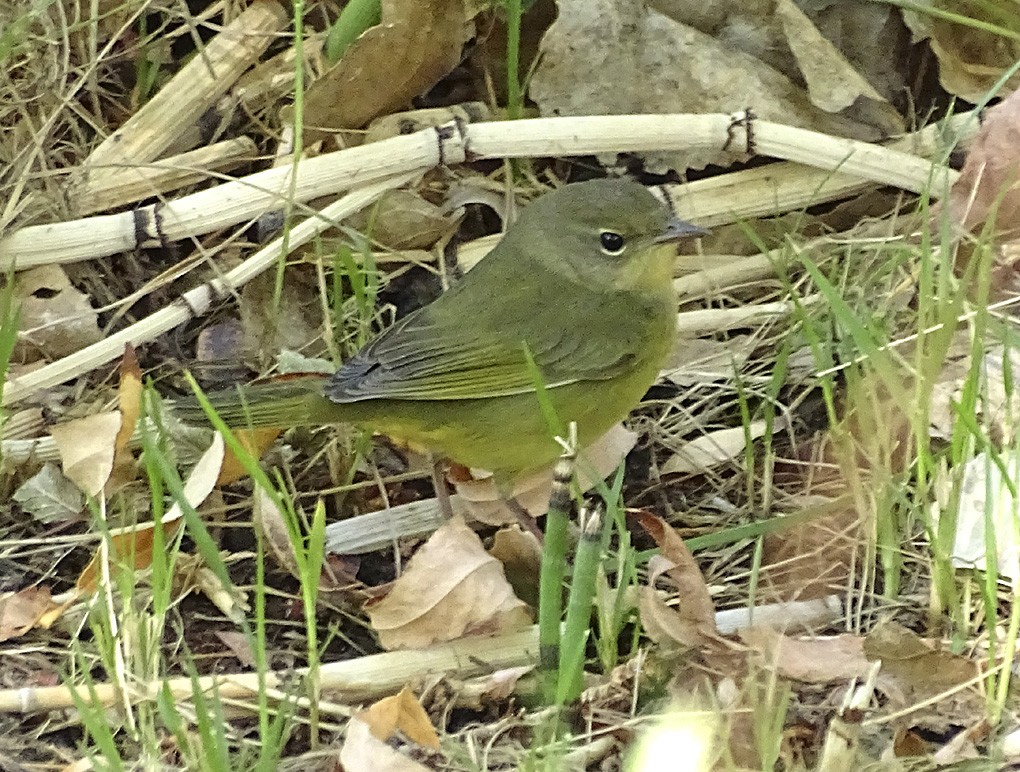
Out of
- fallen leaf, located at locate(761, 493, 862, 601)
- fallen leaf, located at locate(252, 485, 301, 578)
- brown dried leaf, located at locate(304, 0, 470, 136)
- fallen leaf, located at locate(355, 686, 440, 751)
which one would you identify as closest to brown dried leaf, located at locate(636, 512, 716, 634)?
fallen leaf, located at locate(761, 493, 862, 601)

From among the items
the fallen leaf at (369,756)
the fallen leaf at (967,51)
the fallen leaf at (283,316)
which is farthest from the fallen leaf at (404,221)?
the fallen leaf at (369,756)

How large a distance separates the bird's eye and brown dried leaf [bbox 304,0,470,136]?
2.78 ft

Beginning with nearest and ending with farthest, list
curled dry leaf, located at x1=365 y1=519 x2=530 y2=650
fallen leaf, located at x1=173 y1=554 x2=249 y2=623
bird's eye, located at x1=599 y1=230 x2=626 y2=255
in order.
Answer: curled dry leaf, located at x1=365 y1=519 x2=530 y2=650 < fallen leaf, located at x1=173 y1=554 x2=249 y2=623 < bird's eye, located at x1=599 y1=230 x2=626 y2=255

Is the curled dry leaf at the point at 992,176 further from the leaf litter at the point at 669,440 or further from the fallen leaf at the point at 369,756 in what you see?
the fallen leaf at the point at 369,756

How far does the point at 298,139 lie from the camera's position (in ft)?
10.5

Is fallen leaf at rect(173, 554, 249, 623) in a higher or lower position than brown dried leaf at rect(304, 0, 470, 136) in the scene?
lower

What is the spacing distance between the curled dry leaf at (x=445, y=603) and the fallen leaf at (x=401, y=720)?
0.22m

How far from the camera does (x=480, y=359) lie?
9.93 ft

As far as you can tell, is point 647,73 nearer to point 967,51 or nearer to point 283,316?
point 967,51

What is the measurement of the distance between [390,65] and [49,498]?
5.03 ft

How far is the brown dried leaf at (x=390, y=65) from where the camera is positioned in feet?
11.5

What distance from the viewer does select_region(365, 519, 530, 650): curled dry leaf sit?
251cm

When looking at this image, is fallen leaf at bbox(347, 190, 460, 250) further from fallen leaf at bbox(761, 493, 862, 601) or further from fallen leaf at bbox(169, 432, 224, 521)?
fallen leaf at bbox(761, 493, 862, 601)

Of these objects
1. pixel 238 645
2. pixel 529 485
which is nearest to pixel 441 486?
pixel 529 485
